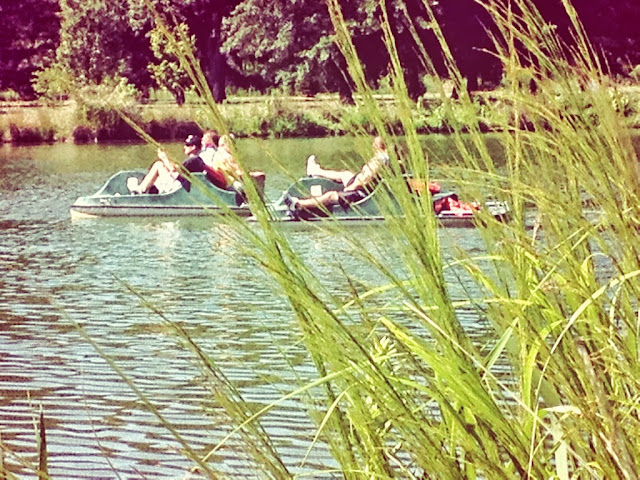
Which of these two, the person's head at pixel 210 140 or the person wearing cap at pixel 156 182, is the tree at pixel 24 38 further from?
the person's head at pixel 210 140

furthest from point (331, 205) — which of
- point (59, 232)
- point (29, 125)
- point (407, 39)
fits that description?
point (407, 39)

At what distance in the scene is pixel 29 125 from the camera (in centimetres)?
3366

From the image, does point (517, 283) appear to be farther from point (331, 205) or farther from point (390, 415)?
point (331, 205)

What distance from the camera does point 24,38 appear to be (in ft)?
177

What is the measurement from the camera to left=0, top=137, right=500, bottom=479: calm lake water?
237 cm

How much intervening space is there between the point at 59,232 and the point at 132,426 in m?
8.79

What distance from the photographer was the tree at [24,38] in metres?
53.1

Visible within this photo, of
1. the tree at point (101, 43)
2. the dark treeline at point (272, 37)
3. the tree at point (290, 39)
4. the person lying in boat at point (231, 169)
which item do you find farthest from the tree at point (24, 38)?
the person lying in boat at point (231, 169)

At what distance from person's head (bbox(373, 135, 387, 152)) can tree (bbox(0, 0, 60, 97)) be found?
5190 centimetres

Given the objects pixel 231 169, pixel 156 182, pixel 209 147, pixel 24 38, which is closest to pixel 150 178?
pixel 156 182

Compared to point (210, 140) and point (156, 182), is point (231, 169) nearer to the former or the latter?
point (210, 140)

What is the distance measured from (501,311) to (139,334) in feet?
27.3

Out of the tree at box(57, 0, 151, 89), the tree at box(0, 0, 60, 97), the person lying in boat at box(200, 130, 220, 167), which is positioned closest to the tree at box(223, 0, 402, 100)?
the tree at box(57, 0, 151, 89)

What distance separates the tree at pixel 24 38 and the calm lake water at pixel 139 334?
34979mm
